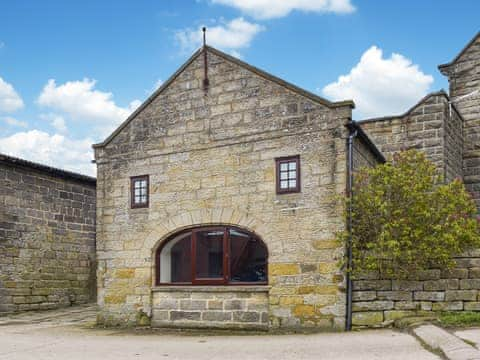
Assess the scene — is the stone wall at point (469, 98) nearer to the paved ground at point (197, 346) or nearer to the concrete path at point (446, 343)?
the paved ground at point (197, 346)

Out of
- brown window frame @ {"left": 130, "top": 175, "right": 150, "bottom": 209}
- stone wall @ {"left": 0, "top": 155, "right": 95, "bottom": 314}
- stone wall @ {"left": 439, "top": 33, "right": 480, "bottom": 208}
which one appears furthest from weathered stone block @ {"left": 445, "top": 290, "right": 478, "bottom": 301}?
stone wall @ {"left": 0, "top": 155, "right": 95, "bottom": 314}

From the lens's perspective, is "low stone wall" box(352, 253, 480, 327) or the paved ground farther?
"low stone wall" box(352, 253, 480, 327)

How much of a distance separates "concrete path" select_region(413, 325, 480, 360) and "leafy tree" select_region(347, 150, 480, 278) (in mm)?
1508

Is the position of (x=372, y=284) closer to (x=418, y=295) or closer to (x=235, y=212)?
(x=418, y=295)

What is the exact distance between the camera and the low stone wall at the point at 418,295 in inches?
441

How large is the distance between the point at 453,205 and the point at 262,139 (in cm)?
400

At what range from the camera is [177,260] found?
45.4ft

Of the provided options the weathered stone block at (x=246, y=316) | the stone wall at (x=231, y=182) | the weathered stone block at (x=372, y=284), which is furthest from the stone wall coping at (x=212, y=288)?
the weathered stone block at (x=372, y=284)

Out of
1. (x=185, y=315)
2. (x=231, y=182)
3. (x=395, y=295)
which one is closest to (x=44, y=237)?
(x=185, y=315)

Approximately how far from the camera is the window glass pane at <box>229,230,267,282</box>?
41.6 ft

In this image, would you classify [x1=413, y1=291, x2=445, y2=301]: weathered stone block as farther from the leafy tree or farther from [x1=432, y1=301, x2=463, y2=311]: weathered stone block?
the leafy tree

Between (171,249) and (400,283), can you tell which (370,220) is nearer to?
(400,283)

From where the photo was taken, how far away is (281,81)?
41.8ft

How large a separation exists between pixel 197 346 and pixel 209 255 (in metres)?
3.00
